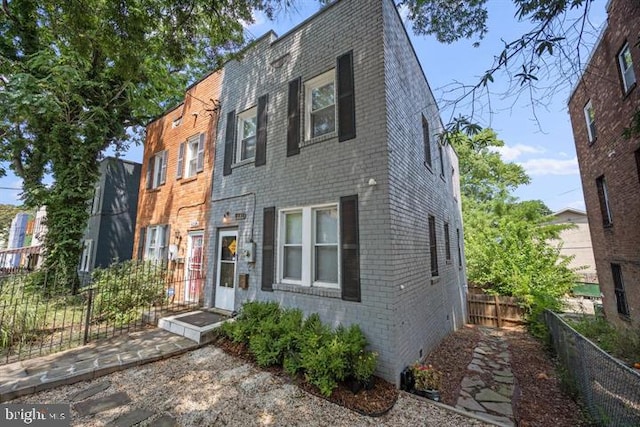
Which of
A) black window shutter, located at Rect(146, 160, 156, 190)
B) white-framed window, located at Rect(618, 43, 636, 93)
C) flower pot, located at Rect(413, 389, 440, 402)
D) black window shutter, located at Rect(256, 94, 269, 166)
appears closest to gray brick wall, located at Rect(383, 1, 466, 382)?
flower pot, located at Rect(413, 389, 440, 402)

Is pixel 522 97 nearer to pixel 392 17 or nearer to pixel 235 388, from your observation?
pixel 392 17

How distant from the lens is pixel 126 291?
7543 mm

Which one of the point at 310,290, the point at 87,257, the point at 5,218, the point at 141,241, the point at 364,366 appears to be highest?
the point at 5,218

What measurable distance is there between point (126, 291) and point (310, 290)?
5716 millimetres

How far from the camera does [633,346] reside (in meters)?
5.82

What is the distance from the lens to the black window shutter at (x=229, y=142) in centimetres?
775

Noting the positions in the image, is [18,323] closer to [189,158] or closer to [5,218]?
[189,158]

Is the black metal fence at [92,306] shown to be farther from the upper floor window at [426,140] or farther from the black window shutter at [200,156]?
the upper floor window at [426,140]

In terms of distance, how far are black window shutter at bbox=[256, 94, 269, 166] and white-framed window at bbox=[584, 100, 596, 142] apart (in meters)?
12.3

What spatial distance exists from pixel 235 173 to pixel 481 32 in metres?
6.44

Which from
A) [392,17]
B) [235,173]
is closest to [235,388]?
[235,173]

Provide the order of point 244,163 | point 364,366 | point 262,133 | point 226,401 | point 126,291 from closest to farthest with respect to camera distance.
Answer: point 226,401 < point 364,366 < point 262,133 < point 244,163 < point 126,291

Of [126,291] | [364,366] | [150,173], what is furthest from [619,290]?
[150,173]

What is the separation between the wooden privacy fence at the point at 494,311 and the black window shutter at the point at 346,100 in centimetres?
1059
